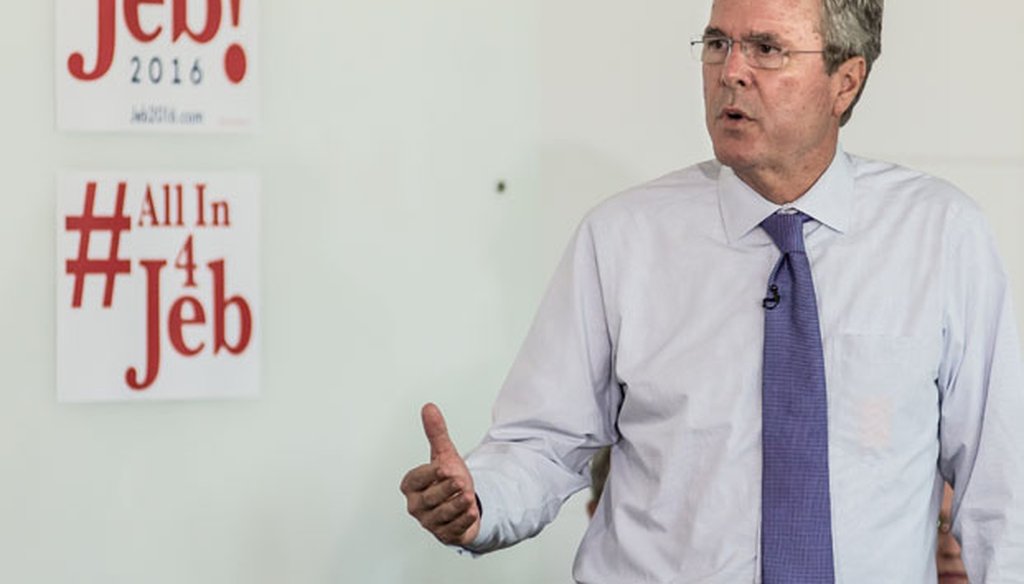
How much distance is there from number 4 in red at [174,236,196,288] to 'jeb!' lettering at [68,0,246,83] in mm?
273

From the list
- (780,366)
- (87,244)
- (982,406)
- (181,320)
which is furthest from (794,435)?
(87,244)

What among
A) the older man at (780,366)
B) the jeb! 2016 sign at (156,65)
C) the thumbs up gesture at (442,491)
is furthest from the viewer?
the jeb! 2016 sign at (156,65)

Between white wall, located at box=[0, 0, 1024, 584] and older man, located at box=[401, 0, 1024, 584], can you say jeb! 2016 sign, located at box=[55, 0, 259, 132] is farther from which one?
older man, located at box=[401, 0, 1024, 584]

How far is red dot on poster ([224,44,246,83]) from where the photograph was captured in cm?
263

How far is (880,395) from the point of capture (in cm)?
208

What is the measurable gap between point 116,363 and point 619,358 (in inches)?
34.2

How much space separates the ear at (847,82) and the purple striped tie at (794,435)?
0.19 metres

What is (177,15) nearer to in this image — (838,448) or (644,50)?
(644,50)

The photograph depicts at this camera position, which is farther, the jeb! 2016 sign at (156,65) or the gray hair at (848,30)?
the jeb! 2016 sign at (156,65)

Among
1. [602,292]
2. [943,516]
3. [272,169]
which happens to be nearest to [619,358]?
[602,292]

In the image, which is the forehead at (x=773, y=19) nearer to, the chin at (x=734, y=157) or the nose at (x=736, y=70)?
the nose at (x=736, y=70)

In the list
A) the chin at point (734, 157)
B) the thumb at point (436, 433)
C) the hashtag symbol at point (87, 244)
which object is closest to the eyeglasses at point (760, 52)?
the chin at point (734, 157)

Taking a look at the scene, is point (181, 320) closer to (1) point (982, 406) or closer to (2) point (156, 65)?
(2) point (156, 65)

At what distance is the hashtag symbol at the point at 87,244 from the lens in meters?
2.55
